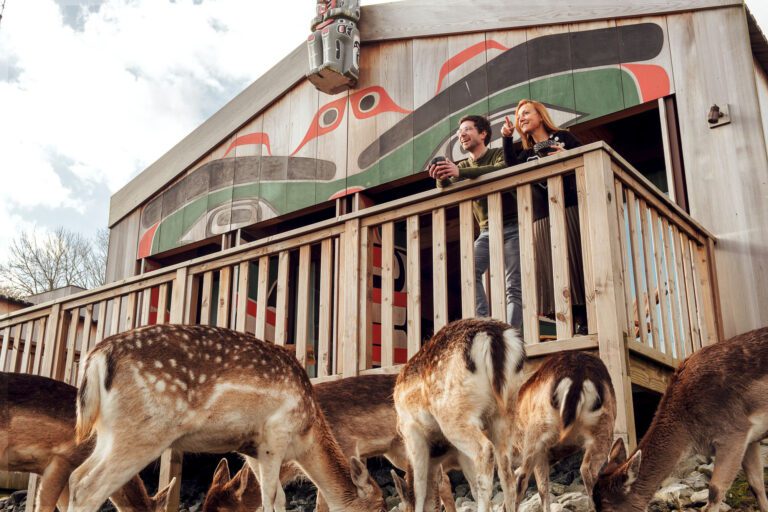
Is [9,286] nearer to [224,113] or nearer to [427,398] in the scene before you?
[224,113]

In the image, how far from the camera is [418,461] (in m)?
4.88

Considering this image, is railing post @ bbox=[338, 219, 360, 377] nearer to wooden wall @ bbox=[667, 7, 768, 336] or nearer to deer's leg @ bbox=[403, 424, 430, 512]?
deer's leg @ bbox=[403, 424, 430, 512]

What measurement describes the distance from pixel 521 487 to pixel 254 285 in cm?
870

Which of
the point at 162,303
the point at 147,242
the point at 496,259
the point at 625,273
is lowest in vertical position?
the point at 625,273

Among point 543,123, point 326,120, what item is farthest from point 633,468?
point 326,120

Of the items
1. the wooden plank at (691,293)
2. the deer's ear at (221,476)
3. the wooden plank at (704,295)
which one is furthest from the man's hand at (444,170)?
the deer's ear at (221,476)

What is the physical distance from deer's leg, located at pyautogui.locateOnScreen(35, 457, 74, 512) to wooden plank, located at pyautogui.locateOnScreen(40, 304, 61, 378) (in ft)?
9.96

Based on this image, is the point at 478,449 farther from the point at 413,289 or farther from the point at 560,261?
the point at 413,289

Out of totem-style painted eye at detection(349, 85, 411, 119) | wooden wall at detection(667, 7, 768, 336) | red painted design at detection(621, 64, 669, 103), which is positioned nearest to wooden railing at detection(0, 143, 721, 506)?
wooden wall at detection(667, 7, 768, 336)

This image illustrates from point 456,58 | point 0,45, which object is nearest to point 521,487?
point 0,45

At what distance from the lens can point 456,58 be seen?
991 centimetres

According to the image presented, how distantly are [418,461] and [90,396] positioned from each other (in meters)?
2.00

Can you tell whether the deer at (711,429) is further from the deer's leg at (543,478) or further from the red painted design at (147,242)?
the red painted design at (147,242)

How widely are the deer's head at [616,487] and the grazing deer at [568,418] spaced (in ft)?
0.45
